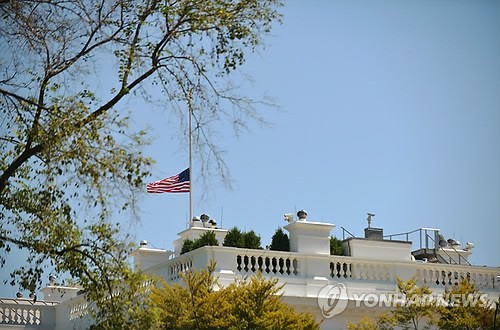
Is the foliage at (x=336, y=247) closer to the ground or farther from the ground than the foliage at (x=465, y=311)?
farther from the ground

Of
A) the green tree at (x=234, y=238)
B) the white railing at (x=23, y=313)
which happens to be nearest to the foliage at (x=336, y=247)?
the green tree at (x=234, y=238)

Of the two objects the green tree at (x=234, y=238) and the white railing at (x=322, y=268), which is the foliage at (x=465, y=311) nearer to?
the white railing at (x=322, y=268)

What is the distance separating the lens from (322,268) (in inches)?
922

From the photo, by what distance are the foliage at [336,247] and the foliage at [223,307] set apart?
4.03 metres

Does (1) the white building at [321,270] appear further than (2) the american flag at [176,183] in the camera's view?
No

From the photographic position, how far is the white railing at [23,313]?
26.5m

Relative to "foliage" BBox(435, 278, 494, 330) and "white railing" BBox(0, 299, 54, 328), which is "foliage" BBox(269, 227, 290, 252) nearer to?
"foliage" BBox(435, 278, 494, 330)

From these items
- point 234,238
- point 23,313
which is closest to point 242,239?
point 234,238

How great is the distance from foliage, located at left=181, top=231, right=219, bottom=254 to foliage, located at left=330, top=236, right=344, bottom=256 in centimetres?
270

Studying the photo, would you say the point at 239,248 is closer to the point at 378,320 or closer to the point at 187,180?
the point at 378,320

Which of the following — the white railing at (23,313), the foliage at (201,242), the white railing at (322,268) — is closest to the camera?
the white railing at (322,268)

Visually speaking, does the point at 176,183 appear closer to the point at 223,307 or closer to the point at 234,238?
A: the point at 234,238

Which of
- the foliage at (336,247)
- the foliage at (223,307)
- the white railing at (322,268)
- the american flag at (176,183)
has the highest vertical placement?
the american flag at (176,183)

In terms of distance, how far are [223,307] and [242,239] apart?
13.0 feet
